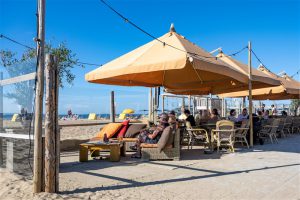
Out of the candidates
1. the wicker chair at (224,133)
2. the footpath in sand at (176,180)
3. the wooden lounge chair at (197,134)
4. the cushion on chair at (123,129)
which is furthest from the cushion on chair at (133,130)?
the wicker chair at (224,133)

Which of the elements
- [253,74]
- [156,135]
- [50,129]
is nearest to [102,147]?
[156,135]

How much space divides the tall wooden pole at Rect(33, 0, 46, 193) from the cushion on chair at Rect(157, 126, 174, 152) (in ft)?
9.51

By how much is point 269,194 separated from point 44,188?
9.85 ft

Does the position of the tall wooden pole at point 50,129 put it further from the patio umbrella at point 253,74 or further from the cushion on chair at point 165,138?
the patio umbrella at point 253,74

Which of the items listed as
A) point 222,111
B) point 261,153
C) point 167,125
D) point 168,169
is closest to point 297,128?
point 222,111

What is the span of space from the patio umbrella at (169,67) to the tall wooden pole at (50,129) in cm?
265

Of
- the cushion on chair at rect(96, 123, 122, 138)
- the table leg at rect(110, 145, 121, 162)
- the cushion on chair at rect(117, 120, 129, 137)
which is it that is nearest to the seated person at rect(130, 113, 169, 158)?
the table leg at rect(110, 145, 121, 162)

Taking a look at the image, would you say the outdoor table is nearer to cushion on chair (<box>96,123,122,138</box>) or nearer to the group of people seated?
the group of people seated

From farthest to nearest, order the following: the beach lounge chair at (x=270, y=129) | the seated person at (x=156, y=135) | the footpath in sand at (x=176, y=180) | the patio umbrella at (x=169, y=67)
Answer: the beach lounge chair at (x=270, y=129) → the seated person at (x=156, y=135) → the patio umbrella at (x=169, y=67) → the footpath in sand at (x=176, y=180)

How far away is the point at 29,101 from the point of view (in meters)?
5.45

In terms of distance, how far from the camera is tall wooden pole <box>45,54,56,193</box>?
4.45m

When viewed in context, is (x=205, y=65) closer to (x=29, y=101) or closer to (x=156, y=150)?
(x=156, y=150)

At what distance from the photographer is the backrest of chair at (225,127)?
8.23 meters

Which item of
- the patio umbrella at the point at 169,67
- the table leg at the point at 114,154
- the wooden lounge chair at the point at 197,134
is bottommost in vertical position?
the table leg at the point at 114,154
